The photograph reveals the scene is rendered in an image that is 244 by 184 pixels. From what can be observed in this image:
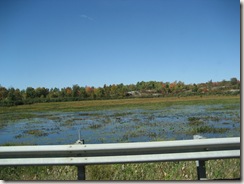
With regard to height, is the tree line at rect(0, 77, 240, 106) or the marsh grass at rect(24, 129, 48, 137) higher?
the tree line at rect(0, 77, 240, 106)

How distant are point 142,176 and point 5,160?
1777 millimetres

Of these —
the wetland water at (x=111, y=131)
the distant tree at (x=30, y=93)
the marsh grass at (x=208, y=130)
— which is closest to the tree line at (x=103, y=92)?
the distant tree at (x=30, y=93)

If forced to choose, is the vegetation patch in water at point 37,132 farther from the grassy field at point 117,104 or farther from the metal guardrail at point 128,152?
the metal guardrail at point 128,152

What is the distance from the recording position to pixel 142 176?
13.9ft

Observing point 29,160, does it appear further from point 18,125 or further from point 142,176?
point 18,125

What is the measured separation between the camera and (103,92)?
21531 millimetres

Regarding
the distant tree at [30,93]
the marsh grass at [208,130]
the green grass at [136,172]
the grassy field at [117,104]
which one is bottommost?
the marsh grass at [208,130]

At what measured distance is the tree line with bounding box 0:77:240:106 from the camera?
20281 mm

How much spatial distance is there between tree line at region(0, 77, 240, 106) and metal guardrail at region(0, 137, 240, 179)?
1561 centimetres

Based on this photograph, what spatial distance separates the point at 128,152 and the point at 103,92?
17857 millimetres

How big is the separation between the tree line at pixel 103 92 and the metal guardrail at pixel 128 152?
1561 centimetres

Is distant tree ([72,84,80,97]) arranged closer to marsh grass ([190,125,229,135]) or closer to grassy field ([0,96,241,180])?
marsh grass ([190,125,229,135])

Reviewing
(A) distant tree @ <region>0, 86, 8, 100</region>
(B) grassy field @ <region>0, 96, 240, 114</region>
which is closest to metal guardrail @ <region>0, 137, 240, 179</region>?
(A) distant tree @ <region>0, 86, 8, 100</region>

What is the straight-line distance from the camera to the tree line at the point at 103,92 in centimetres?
2028
